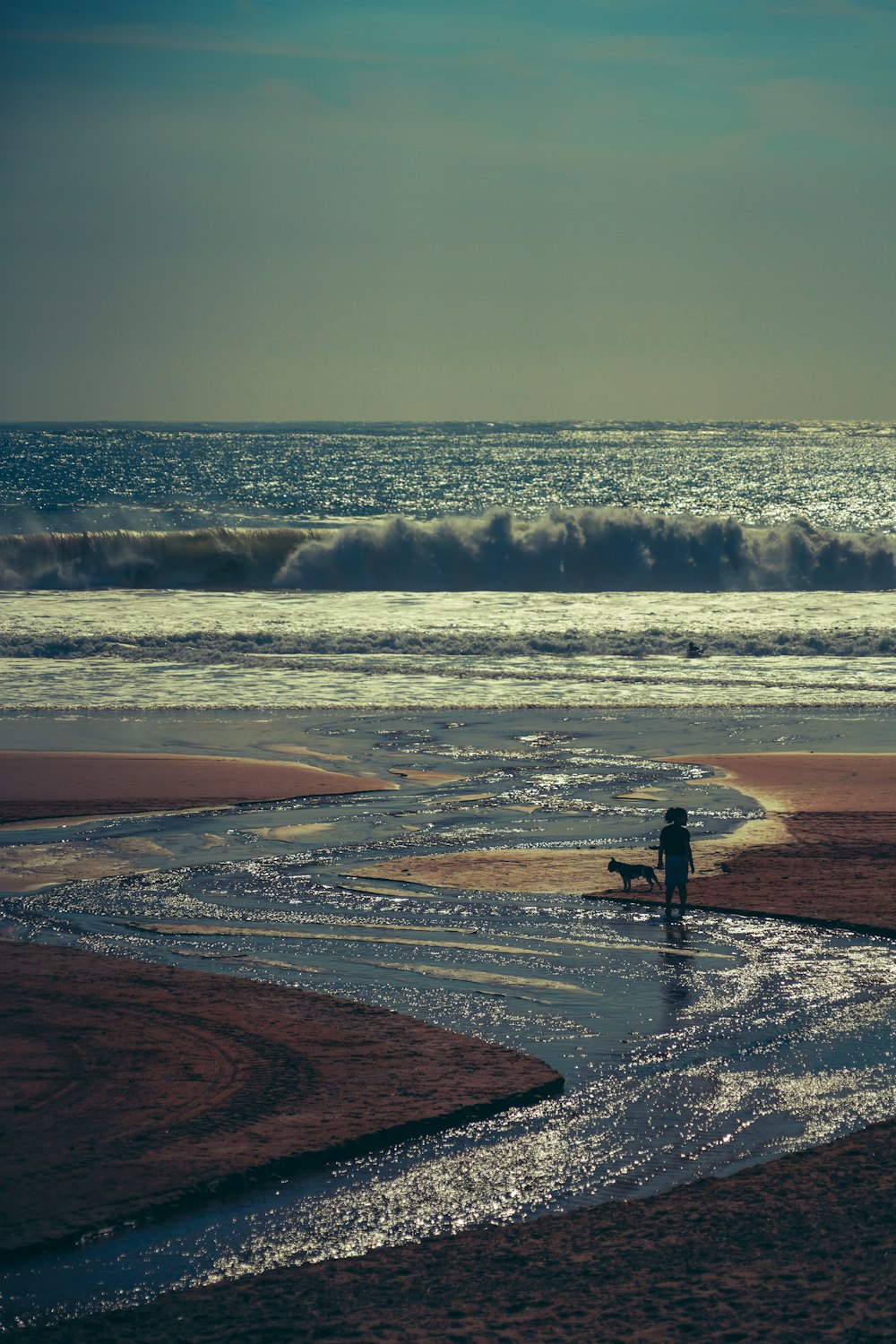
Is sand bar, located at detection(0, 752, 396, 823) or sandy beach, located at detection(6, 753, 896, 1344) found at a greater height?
sand bar, located at detection(0, 752, 396, 823)

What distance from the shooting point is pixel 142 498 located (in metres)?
99.9

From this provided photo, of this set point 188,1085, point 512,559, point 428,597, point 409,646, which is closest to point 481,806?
point 188,1085

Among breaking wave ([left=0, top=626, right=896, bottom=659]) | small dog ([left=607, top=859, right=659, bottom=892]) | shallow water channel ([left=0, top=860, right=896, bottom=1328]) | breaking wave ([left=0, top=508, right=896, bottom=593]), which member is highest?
breaking wave ([left=0, top=508, right=896, bottom=593])

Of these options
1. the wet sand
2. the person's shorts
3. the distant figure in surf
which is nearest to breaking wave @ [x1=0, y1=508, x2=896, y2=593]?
the wet sand

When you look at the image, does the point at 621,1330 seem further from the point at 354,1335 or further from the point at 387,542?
the point at 387,542

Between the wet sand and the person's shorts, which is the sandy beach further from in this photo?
the wet sand

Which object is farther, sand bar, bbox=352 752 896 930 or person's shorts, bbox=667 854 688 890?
sand bar, bbox=352 752 896 930

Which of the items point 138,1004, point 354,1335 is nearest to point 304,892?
point 138,1004

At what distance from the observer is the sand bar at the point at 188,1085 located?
784 cm

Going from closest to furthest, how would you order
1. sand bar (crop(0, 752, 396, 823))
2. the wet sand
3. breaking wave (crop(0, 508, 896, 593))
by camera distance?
the wet sand < sand bar (crop(0, 752, 396, 823)) < breaking wave (crop(0, 508, 896, 593))

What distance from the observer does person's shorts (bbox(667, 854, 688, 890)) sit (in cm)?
1412

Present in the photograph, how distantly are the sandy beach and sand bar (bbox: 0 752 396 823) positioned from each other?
1135cm

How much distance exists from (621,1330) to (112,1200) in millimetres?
2785

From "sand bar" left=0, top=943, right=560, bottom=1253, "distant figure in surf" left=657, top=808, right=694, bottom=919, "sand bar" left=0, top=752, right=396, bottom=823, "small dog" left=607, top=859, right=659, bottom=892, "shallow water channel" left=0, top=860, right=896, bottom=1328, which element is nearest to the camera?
"shallow water channel" left=0, top=860, right=896, bottom=1328
